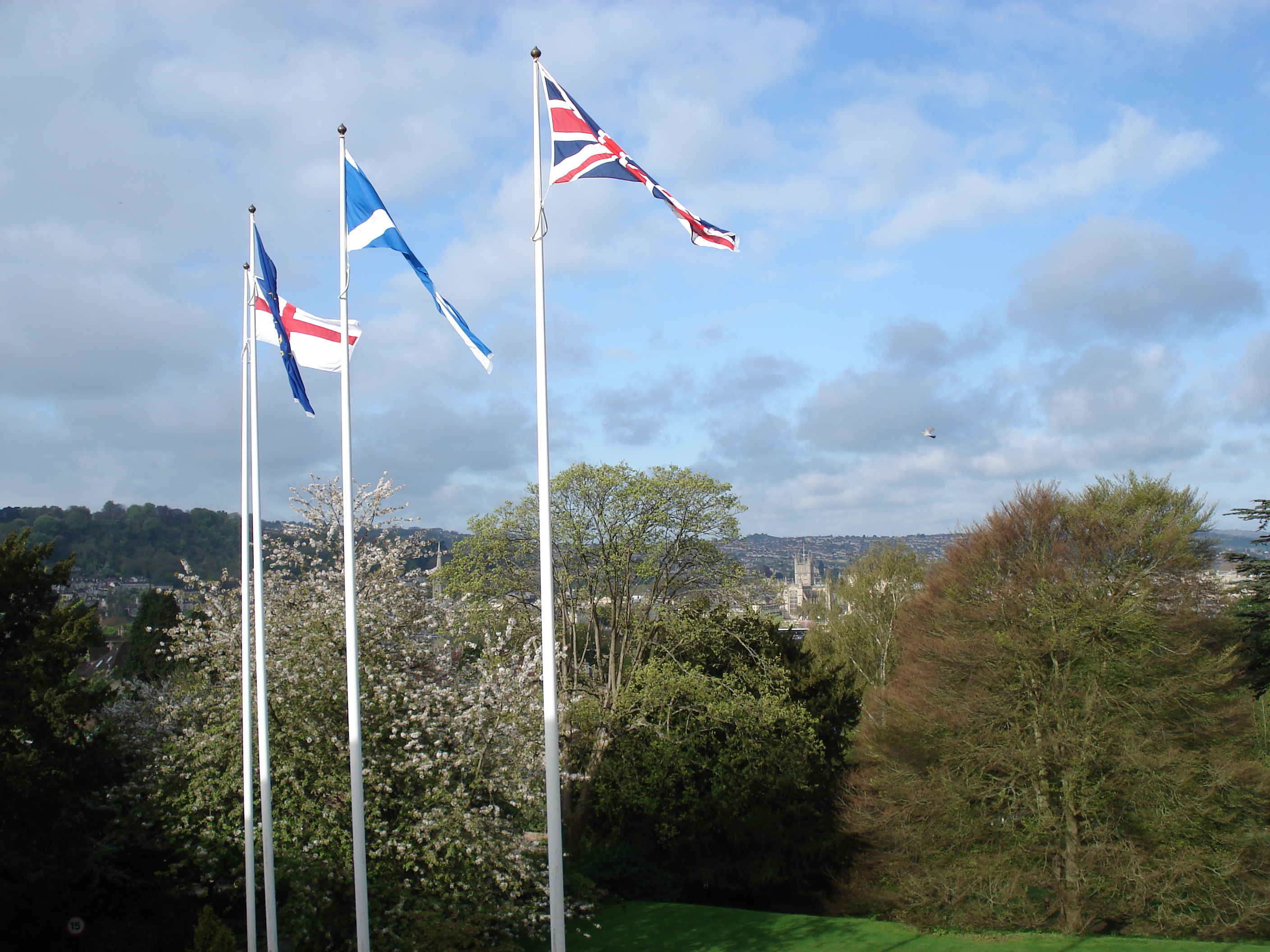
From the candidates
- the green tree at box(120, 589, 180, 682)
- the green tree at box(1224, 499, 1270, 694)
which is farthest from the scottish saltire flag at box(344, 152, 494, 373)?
the green tree at box(120, 589, 180, 682)

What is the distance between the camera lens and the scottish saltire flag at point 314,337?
1423cm

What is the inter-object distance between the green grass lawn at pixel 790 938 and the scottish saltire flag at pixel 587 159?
16.0 m

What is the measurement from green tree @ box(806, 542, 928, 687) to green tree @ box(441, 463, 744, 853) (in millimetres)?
13905

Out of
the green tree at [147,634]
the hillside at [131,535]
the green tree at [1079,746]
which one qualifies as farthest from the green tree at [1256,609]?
the hillside at [131,535]

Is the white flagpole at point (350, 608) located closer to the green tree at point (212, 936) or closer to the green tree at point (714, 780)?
the green tree at point (212, 936)

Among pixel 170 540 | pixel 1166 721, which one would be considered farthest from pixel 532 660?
pixel 170 540

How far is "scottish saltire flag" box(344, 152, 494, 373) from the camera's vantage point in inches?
499

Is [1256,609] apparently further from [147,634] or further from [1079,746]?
[147,634]

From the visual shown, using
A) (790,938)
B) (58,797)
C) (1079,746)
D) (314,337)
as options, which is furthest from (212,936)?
(1079,746)

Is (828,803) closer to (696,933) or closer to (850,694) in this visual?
(850,694)

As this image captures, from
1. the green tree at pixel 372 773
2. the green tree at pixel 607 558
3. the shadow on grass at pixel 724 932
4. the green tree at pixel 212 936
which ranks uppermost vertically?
the green tree at pixel 607 558

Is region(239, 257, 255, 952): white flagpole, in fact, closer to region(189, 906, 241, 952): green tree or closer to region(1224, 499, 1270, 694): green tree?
region(189, 906, 241, 952): green tree

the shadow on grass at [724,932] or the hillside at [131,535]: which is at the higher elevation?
the hillside at [131,535]

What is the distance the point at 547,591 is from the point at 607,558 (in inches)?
778
